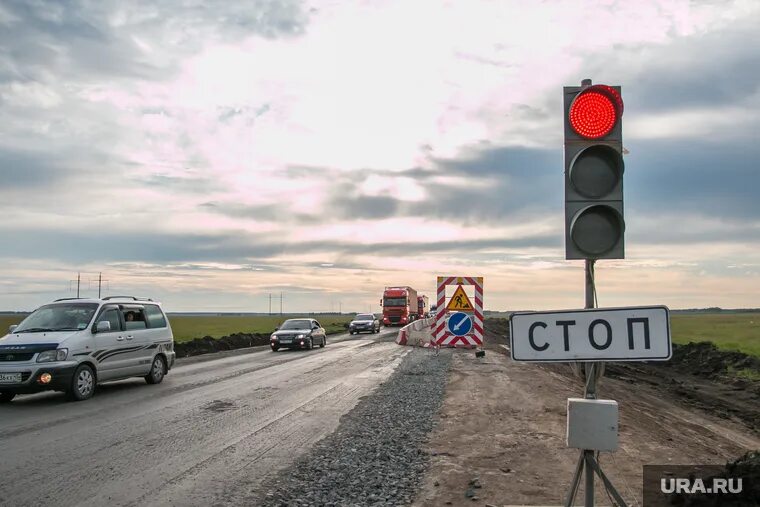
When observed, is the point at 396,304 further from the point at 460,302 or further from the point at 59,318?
the point at 59,318

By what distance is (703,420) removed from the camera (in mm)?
14539

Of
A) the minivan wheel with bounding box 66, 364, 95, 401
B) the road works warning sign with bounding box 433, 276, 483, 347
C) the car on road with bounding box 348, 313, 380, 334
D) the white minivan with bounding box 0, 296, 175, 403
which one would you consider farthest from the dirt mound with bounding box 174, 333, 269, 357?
the minivan wheel with bounding box 66, 364, 95, 401

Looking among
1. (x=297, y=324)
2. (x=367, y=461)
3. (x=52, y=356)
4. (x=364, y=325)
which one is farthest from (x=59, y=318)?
(x=364, y=325)

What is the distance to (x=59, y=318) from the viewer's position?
14.1m

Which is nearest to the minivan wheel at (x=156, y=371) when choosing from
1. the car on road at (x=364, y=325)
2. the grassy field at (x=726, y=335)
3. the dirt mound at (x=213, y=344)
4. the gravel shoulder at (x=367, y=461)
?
the gravel shoulder at (x=367, y=461)

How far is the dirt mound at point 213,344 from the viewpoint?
29828 mm

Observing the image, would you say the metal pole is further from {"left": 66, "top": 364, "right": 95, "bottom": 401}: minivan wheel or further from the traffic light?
{"left": 66, "top": 364, "right": 95, "bottom": 401}: minivan wheel

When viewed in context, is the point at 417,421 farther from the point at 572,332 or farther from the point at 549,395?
the point at 572,332

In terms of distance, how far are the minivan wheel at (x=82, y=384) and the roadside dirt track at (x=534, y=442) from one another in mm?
7359

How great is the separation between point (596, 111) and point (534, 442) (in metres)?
5.32

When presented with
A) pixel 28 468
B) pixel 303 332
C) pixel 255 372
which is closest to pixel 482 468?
pixel 28 468

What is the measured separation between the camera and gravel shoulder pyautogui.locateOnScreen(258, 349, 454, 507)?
6.12 meters

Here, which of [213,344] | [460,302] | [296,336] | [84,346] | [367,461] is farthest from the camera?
[213,344]

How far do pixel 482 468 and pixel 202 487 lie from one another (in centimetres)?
308
